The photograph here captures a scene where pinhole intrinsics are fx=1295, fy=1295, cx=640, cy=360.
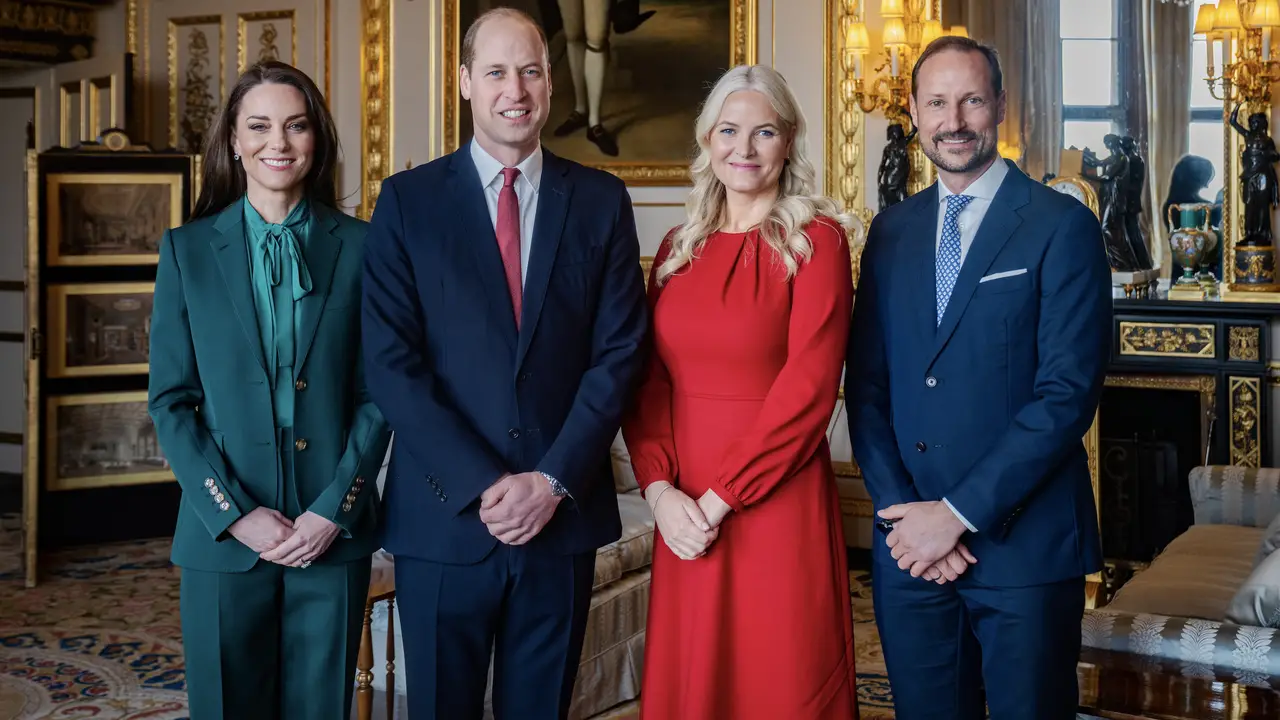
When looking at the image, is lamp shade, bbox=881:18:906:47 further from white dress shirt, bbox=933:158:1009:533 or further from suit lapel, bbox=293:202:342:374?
suit lapel, bbox=293:202:342:374

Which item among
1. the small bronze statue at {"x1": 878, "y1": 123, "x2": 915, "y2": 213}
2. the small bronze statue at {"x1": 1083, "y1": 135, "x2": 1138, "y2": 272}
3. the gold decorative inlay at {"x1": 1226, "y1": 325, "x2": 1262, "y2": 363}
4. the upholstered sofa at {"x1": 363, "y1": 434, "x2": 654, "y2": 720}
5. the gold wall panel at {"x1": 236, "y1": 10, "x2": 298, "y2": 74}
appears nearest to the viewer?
the upholstered sofa at {"x1": 363, "y1": 434, "x2": 654, "y2": 720}

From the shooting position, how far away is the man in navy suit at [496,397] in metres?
2.29

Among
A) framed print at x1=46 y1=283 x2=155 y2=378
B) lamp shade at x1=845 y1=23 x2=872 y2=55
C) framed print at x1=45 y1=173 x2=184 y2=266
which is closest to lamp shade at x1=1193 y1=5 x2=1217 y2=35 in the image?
lamp shade at x1=845 y1=23 x2=872 y2=55

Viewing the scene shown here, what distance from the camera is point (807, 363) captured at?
241 cm

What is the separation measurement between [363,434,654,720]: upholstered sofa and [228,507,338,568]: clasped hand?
1.44 m

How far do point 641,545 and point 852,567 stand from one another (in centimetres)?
189

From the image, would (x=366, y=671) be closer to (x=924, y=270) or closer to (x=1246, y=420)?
(x=924, y=270)

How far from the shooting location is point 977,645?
2.35 m

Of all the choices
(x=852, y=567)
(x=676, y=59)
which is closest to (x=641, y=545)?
(x=852, y=567)

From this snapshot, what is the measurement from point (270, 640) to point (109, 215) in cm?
443

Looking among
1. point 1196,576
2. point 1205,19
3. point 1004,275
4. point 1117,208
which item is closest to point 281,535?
point 1004,275

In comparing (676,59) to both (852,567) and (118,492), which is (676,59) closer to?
(852,567)

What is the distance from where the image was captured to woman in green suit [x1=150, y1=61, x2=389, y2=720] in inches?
90.7

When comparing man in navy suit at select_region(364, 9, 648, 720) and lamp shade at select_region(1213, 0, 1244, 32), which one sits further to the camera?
lamp shade at select_region(1213, 0, 1244, 32)
